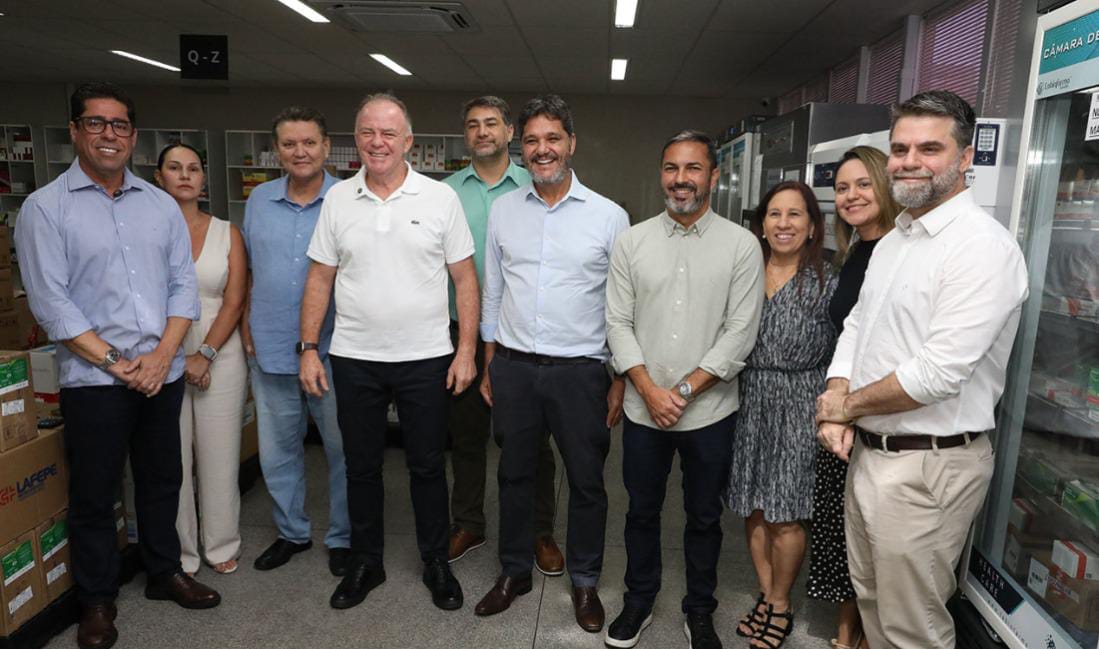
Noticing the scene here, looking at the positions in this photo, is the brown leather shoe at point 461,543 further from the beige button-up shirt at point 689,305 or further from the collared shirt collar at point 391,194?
the collared shirt collar at point 391,194

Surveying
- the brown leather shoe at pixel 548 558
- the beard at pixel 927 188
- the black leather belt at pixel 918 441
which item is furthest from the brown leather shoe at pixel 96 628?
the beard at pixel 927 188

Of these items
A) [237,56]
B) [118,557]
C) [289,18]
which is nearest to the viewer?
[118,557]

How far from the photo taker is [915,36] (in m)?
5.09

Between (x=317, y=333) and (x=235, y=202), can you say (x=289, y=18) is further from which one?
(x=317, y=333)

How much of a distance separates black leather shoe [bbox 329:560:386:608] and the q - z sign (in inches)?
206

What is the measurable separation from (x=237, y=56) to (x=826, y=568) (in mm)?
7233

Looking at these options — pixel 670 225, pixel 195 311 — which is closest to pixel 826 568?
pixel 670 225

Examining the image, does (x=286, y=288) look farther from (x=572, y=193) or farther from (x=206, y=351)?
(x=572, y=193)

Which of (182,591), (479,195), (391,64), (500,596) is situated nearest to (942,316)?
(500,596)

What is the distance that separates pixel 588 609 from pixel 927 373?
4.66 ft

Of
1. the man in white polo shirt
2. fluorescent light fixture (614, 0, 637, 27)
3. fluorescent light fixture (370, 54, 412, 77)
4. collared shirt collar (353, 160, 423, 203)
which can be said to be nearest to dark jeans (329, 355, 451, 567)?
the man in white polo shirt

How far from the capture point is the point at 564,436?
2383mm

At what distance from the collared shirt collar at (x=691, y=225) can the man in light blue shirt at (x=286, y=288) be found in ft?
4.19

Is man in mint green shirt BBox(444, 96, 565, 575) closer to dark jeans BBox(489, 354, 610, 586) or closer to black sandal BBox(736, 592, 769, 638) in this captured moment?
dark jeans BBox(489, 354, 610, 586)
